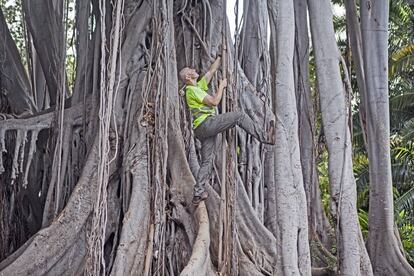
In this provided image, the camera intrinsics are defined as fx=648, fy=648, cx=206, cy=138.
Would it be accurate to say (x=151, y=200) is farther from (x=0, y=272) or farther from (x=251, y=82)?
(x=251, y=82)

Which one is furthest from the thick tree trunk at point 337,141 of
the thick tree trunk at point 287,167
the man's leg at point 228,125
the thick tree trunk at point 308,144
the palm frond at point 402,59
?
the palm frond at point 402,59

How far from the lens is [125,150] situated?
3.49 metres

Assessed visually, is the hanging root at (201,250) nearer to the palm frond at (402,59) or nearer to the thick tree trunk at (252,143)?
the thick tree trunk at (252,143)

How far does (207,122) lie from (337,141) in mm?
641

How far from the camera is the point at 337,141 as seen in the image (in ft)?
10.3

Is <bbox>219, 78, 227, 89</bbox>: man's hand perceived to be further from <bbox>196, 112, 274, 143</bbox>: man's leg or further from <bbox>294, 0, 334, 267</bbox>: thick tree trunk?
<bbox>294, 0, 334, 267</bbox>: thick tree trunk

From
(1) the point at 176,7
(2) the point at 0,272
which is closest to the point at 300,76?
(1) the point at 176,7

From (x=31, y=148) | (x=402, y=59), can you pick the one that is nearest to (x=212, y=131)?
(x=31, y=148)

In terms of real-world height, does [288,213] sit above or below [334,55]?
below

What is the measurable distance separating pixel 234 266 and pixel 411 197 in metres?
7.19

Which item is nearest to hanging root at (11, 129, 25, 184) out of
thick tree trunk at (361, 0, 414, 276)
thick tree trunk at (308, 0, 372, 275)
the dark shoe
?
the dark shoe

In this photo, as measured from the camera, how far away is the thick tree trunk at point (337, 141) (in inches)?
120

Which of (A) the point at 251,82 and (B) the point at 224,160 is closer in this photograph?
(B) the point at 224,160

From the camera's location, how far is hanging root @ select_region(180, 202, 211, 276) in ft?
9.13
